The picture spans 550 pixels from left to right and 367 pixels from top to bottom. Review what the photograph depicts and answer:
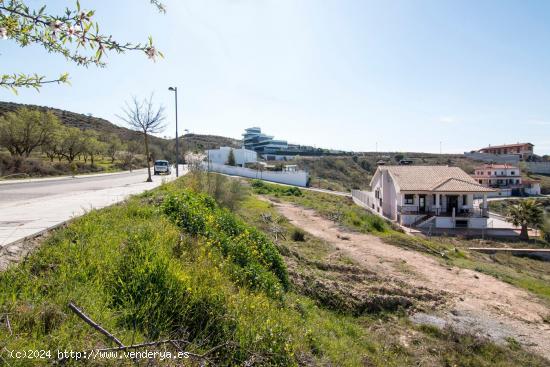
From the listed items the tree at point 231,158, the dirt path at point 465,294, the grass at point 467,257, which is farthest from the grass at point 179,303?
the tree at point 231,158

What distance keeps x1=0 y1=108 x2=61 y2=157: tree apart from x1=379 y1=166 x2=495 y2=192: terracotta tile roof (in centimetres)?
3978

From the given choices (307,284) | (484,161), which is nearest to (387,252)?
(307,284)

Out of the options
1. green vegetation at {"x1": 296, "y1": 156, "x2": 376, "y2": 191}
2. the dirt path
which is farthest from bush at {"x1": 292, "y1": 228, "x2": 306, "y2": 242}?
green vegetation at {"x1": 296, "y1": 156, "x2": 376, "y2": 191}

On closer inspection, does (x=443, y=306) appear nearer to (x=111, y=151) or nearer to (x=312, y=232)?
(x=312, y=232)

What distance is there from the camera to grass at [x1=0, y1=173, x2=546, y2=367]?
3043mm

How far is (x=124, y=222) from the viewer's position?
6023 mm

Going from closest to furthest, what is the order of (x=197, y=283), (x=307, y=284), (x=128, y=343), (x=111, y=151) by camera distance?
(x=128, y=343), (x=197, y=283), (x=307, y=284), (x=111, y=151)

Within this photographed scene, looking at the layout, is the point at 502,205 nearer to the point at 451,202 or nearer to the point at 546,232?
the point at 451,202

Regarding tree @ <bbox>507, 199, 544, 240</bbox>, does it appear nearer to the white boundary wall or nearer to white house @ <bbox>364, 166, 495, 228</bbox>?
white house @ <bbox>364, 166, 495, 228</bbox>

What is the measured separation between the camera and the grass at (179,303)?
3043 mm

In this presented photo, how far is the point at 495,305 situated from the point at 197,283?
1090 cm

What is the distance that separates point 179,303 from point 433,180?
35.9 m

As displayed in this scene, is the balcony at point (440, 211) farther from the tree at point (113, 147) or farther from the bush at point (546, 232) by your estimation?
the tree at point (113, 147)

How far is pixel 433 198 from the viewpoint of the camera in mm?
33875
